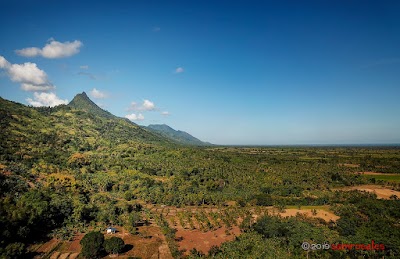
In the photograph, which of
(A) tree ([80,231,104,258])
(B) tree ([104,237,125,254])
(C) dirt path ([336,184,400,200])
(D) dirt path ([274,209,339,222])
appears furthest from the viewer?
(C) dirt path ([336,184,400,200])

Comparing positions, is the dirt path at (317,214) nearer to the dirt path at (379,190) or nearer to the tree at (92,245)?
the dirt path at (379,190)

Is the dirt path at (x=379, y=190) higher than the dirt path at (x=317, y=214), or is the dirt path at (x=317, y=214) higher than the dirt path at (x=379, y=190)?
the dirt path at (x=379, y=190)

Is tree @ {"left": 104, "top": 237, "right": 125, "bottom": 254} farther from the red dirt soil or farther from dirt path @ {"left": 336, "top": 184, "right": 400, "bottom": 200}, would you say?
dirt path @ {"left": 336, "top": 184, "right": 400, "bottom": 200}

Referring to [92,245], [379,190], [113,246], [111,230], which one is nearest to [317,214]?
[379,190]

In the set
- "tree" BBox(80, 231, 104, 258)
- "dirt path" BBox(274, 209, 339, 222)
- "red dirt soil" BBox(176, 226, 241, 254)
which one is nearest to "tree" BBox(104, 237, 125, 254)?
"tree" BBox(80, 231, 104, 258)

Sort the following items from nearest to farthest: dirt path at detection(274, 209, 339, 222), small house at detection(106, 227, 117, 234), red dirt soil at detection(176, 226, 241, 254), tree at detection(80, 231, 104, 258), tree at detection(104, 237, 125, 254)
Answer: tree at detection(80, 231, 104, 258)
tree at detection(104, 237, 125, 254)
red dirt soil at detection(176, 226, 241, 254)
small house at detection(106, 227, 117, 234)
dirt path at detection(274, 209, 339, 222)

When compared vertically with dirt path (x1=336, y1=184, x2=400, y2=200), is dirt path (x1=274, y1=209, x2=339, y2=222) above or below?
below

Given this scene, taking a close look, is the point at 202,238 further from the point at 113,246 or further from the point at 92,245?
the point at 92,245

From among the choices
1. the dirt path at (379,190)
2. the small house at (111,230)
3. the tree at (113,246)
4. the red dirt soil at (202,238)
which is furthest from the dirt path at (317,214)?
the small house at (111,230)
